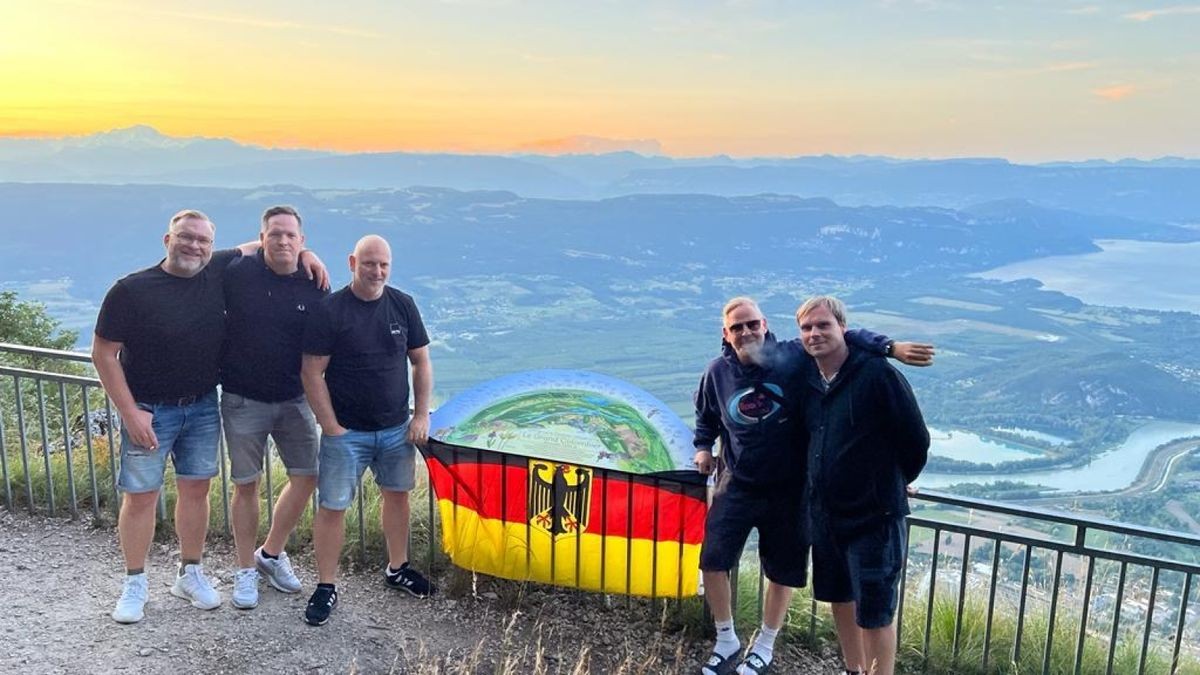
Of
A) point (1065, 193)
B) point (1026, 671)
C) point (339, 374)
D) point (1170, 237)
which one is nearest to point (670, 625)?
point (1026, 671)

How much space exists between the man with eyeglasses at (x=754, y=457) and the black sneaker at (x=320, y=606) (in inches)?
75.4

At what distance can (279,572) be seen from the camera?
4.53m

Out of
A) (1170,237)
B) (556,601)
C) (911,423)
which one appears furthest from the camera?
(1170,237)

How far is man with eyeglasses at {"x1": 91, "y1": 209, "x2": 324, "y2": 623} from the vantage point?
12.2 feet

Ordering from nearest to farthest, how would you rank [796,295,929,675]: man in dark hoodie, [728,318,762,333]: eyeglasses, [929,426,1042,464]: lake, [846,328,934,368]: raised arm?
[846,328,934,368]: raised arm < [796,295,929,675]: man in dark hoodie < [728,318,762,333]: eyeglasses < [929,426,1042,464]: lake

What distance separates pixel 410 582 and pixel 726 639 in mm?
1758

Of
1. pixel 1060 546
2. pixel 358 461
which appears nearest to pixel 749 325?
pixel 1060 546

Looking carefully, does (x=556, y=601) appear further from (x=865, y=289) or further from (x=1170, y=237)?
(x=1170, y=237)

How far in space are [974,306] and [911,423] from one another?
294 feet

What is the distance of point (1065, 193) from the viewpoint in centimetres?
14325

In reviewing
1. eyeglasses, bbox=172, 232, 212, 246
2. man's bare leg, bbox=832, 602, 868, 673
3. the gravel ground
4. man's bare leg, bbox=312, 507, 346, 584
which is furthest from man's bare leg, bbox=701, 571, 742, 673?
eyeglasses, bbox=172, 232, 212, 246

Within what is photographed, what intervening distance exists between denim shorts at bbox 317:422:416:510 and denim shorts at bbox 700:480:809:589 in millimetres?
1621

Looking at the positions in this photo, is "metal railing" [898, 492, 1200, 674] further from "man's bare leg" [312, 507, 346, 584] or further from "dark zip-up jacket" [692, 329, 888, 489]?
"man's bare leg" [312, 507, 346, 584]

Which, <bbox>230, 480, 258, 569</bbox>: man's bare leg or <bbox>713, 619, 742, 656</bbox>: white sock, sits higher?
<bbox>230, 480, 258, 569</bbox>: man's bare leg
